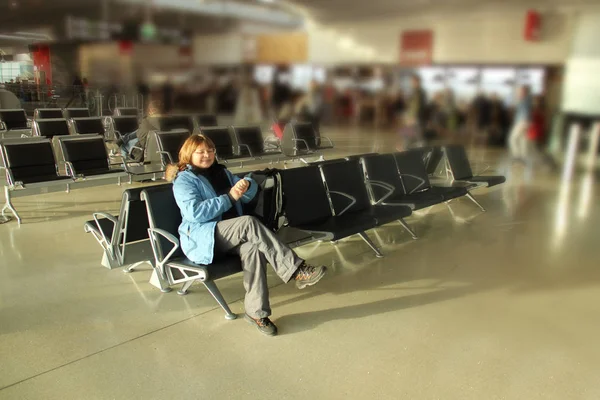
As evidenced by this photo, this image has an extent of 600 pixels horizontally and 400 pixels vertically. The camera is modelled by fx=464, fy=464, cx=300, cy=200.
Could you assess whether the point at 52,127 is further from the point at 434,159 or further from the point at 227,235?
the point at 434,159

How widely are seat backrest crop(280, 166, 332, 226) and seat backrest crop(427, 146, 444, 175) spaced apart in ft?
7.08

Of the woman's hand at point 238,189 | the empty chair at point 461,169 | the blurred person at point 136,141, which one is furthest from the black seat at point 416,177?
A: the blurred person at point 136,141

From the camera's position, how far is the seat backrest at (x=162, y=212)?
2.63 metres

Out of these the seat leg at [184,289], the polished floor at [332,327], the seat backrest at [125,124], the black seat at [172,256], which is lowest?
the polished floor at [332,327]

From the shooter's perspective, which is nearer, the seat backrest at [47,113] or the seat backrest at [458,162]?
the seat backrest at [47,113]

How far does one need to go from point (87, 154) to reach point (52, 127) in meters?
0.80

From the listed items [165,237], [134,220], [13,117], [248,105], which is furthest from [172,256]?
[13,117]

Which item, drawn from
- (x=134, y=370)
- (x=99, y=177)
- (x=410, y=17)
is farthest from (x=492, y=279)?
(x=99, y=177)

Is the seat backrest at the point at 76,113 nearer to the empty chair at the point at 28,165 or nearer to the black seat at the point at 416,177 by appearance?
the empty chair at the point at 28,165

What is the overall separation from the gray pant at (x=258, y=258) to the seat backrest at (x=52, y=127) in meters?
3.79

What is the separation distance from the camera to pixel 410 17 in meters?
5.22

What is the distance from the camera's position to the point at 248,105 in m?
5.25

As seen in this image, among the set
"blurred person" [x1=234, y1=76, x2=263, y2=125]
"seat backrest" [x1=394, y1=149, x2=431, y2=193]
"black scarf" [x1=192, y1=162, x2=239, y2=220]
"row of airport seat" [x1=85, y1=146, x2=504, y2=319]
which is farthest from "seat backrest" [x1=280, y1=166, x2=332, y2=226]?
"blurred person" [x1=234, y1=76, x2=263, y2=125]

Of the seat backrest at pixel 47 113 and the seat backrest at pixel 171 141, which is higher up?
the seat backrest at pixel 47 113
